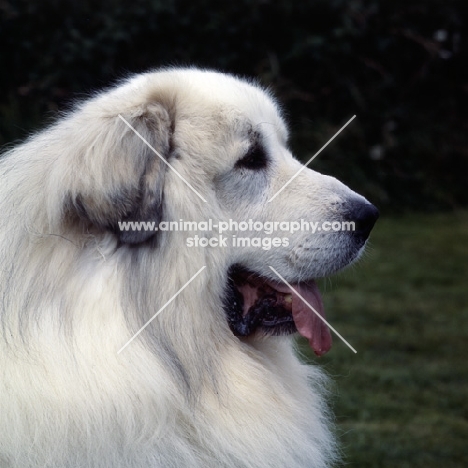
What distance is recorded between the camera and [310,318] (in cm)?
294

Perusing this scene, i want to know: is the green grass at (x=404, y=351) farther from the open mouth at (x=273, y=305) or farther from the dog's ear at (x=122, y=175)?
the dog's ear at (x=122, y=175)

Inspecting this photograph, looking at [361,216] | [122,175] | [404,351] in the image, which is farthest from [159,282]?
[404,351]

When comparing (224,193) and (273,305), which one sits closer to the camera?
(224,193)

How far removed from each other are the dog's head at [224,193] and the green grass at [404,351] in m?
1.01

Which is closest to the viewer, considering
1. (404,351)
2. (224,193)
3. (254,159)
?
(224,193)

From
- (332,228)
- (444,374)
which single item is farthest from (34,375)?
(444,374)

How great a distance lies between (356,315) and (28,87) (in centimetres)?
314

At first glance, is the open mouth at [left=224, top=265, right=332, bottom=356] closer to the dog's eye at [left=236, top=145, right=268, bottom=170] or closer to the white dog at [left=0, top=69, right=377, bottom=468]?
the white dog at [left=0, top=69, right=377, bottom=468]

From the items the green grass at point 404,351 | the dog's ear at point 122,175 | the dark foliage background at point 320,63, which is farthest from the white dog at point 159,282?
the dark foliage background at point 320,63

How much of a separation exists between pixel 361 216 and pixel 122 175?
0.89 m

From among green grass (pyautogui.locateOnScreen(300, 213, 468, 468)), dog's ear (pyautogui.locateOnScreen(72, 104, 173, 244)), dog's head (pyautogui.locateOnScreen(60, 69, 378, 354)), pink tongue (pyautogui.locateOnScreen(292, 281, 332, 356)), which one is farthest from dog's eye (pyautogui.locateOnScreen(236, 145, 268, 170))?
green grass (pyautogui.locateOnScreen(300, 213, 468, 468))

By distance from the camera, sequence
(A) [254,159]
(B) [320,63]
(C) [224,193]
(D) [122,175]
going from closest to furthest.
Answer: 1. (D) [122,175]
2. (C) [224,193]
3. (A) [254,159]
4. (B) [320,63]

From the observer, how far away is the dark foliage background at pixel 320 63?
6477mm

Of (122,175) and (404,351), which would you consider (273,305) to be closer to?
(122,175)
